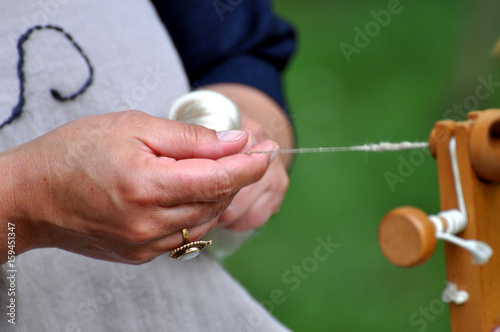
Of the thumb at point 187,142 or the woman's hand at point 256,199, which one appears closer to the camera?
the thumb at point 187,142

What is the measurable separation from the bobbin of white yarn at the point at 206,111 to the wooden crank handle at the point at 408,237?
0.78ft

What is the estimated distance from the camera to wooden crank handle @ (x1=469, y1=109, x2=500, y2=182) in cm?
59

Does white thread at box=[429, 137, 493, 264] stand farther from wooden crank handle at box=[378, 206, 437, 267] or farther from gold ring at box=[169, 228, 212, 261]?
gold ring at box=[169, 228, 212, 261]

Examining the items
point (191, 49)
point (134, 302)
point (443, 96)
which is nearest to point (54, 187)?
point (134, 302)

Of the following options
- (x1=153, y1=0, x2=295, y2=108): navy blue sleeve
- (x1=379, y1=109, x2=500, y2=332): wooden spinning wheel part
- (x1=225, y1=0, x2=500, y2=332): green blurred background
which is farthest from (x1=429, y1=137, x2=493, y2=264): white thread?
(x1=225, y1=0, x2=500, y2=332): green blurred background

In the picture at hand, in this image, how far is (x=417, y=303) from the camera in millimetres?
1985

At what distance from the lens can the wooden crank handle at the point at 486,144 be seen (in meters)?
0.59

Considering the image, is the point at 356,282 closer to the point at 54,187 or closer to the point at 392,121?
the point at 392,121

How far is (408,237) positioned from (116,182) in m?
0.33

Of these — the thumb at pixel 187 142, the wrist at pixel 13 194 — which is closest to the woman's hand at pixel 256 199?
the thumb at pixel 187 142

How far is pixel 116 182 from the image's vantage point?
1.74 feet

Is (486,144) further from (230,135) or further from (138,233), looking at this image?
(138,233)

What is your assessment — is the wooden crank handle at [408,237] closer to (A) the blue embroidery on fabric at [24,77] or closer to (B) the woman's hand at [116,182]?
(B) the woman's hand at [116,182]

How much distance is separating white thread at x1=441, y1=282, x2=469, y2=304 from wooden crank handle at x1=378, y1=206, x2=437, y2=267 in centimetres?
6
